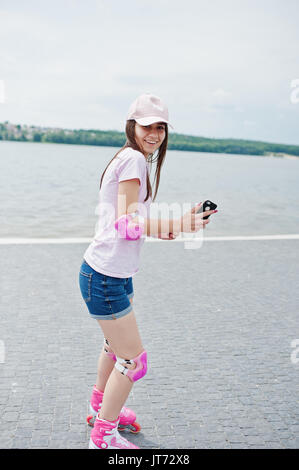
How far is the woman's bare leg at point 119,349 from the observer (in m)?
2.31

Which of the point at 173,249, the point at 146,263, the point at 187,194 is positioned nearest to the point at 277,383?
the point at 146,263

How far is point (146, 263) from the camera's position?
6.50 metres

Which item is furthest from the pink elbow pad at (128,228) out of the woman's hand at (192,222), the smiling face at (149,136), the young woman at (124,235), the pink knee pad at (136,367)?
the pink knee pad at (136,367)

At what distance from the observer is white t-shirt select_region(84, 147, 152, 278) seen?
2174 millimetres

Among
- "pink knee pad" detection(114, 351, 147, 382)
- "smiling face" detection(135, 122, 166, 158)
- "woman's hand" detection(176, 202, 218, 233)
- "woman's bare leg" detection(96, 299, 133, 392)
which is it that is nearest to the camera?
"woman's hand" detection(176, 202, 218, 233)

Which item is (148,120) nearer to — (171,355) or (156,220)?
(156,220)

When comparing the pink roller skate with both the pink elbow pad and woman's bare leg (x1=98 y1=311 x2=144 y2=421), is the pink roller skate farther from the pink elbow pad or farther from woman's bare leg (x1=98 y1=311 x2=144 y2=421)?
the pink elbow pad

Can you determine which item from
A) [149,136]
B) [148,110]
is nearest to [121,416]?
[149,136]

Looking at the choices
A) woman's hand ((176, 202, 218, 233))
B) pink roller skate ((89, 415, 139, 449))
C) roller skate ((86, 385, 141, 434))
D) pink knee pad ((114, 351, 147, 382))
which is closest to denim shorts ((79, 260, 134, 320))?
pink knee pad ((114, 351, 147, 382))

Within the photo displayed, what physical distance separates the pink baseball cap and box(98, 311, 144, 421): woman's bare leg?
944mm

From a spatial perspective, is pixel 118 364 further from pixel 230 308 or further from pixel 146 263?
pixel 146 263

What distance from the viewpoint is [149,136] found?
2260 mm

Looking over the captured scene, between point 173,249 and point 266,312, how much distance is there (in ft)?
9.07

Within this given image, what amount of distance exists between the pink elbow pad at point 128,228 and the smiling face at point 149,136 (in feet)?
1.21
